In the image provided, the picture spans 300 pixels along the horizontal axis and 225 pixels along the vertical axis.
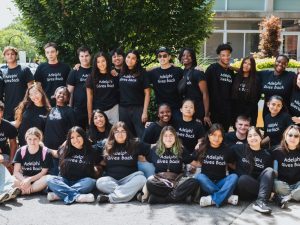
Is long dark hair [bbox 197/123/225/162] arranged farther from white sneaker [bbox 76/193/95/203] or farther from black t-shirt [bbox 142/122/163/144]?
white sneaker [bbox 76/193/95/203]

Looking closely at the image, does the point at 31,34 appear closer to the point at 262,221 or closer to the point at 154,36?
the point at 154,36

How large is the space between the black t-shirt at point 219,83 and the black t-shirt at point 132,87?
1059 millimetres

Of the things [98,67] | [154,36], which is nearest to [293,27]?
[154,36]

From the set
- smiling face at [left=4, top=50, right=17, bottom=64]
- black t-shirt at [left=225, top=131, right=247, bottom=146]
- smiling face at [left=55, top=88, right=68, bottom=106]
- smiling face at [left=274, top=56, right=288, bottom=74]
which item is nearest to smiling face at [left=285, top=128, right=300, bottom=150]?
black t-shirt at [left=225, top=131, right=247, bottom=146]

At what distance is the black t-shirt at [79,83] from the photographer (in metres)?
7.16

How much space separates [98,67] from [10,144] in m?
1.89

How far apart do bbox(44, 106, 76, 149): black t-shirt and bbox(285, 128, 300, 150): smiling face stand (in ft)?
10.6

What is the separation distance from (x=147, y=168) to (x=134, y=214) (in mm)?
989

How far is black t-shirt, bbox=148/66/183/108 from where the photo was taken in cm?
702

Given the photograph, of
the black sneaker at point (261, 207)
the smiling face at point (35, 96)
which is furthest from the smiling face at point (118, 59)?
the black sneaker at point (261, 207)

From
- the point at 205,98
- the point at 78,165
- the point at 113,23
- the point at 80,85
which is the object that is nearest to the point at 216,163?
the point at 205,98

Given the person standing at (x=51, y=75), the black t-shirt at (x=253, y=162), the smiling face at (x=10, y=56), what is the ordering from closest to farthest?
the black t-shirt at (x=253, y=162)
the smiling face at (x=10, y=56)
the person standing at (x=51, y=75)

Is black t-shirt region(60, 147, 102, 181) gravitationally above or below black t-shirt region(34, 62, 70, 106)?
below

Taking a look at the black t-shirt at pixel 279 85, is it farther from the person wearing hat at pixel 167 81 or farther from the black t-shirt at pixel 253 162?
the person wearing hat at pixel 167 81
